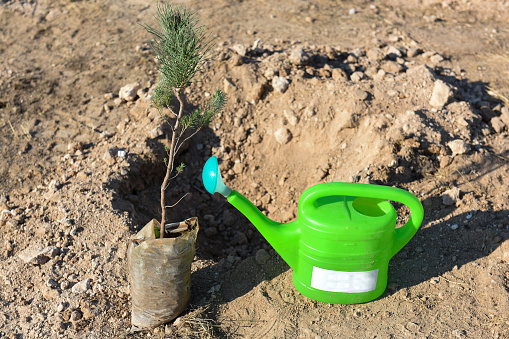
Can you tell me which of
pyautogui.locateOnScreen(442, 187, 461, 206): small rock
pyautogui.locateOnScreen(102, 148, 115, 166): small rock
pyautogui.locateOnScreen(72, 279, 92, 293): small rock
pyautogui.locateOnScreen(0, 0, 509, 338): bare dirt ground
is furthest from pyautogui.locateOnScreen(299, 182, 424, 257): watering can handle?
pyautogui.locateOnScreen(102, 148, 115, 166): small rock

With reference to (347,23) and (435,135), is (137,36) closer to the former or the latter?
(347,23)

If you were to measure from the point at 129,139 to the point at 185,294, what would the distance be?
62.8 inches

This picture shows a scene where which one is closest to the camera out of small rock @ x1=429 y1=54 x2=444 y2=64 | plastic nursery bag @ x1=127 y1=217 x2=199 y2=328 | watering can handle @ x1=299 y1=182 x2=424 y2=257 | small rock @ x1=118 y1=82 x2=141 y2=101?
watering can handle @ x1=299 y1=182 x2=424 y2=257

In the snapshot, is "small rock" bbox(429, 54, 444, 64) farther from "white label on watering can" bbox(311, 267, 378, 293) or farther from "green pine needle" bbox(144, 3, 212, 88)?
"green pine needle" bbox(144, 3, 212, 88)

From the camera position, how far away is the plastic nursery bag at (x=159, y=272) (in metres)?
2.38

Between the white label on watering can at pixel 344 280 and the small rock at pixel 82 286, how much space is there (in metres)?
1.31

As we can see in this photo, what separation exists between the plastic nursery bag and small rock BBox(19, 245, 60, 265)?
71 cm

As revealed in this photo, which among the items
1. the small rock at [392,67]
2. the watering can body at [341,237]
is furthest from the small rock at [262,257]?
the small rock at [392,67]

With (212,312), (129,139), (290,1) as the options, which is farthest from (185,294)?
(290,1)

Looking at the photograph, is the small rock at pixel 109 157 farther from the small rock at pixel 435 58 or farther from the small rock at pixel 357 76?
the small rock at pixel 435 58

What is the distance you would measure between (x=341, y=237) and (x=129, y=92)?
259 cm

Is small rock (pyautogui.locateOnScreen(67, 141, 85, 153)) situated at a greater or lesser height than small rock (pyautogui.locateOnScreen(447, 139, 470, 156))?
greater

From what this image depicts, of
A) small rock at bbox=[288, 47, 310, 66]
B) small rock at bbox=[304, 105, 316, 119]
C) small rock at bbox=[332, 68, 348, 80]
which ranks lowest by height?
small rock at bbox=[304, 105, 316, 119]

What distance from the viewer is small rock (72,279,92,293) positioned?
267cm
